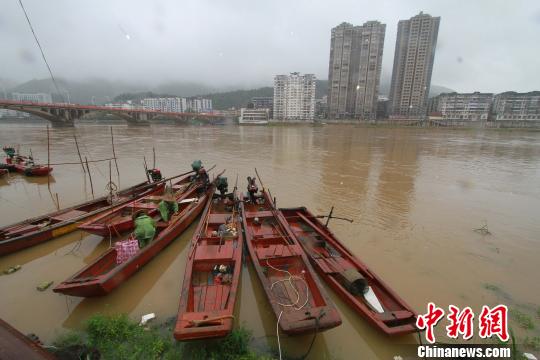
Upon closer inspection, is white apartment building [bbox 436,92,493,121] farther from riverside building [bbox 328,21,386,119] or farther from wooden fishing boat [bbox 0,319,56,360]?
wooden fishing boat [bbox 0,319,56,360]

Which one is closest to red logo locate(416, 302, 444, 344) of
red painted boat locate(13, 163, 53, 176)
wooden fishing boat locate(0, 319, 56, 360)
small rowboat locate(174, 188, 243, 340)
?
small rowboat locate(174, 188, 243, 340)

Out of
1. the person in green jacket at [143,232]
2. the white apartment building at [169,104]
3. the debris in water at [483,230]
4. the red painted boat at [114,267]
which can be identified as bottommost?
the debris in water at [483,230]

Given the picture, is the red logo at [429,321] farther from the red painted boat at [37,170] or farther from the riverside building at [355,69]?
the riverside building at [355,69]

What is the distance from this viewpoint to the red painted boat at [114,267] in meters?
4.53

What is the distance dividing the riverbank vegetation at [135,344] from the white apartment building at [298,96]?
364 ft

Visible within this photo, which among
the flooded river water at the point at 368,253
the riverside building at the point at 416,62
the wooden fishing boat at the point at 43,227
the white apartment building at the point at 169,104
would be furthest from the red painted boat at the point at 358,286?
the white apartment building at the point at 169,104

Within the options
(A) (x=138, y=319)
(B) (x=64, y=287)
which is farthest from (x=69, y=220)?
(A) (x=138, y=319)

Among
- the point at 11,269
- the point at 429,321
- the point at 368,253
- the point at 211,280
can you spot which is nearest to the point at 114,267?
the point at 211,280

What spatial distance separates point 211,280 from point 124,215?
511 cm

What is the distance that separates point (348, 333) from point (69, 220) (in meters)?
8.67

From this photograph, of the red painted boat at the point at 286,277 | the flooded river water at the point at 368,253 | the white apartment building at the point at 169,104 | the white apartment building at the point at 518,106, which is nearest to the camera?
the red painted boat at the point at 286,277

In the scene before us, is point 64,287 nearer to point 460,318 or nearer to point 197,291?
point 197,291

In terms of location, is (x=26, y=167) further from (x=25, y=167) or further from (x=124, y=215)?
(x=124, y=215)

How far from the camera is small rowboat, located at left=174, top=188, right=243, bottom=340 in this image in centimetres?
363
